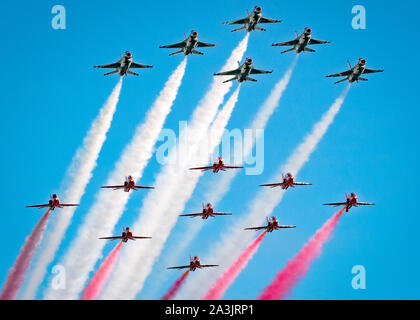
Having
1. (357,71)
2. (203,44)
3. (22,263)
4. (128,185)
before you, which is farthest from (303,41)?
(22,263)

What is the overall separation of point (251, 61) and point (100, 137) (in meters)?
25.0

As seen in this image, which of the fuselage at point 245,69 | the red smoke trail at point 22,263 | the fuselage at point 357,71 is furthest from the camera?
the fuselage at point 357,71

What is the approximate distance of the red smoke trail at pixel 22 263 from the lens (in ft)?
373

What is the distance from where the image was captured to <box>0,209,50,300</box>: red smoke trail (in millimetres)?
113562

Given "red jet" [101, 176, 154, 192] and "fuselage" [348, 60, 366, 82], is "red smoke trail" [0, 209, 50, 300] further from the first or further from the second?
"fuselage" [348, 60, 366, 82]

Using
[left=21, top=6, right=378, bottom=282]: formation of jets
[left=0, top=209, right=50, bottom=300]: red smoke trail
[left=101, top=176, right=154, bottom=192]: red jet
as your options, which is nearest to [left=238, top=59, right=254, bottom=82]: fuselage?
[left=21, top=6, right=378, bottom=282]: formation of jets

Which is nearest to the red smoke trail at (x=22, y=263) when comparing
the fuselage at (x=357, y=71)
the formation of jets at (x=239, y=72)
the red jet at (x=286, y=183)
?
the formation of jets at (x=239, y=72)

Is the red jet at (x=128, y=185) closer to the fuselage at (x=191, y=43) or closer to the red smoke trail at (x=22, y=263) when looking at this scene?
the red smoke trail at (x=22, y=263)

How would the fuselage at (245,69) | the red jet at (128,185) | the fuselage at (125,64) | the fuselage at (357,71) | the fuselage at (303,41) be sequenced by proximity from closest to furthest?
the red jet at (128,185), the fuselage at (125,64), the fuselage at (245,69), the fuselage at (303,41), the fuselage at (357,71)

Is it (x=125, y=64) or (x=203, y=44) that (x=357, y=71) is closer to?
(x=203, y=44)
